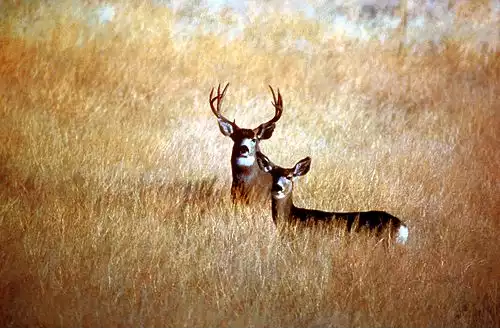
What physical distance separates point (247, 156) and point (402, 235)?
0.62 meters

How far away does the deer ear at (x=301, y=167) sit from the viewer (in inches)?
108

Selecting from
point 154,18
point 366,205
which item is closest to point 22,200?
point 154,18

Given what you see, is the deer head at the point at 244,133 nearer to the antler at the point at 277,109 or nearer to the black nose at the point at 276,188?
the antler at the point at 277,109

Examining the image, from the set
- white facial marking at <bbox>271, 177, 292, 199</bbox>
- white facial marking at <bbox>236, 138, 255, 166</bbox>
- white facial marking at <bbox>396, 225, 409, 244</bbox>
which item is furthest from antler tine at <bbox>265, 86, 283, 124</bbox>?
white facial marking at <bbox>396, 225, 409, 244</bbox>

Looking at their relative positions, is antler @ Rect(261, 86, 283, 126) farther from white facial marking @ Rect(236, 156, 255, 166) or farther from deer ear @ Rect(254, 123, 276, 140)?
white facial marking @ Rect(236, 156, 255, 166)

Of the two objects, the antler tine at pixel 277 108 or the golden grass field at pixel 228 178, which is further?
the antler tine at pixel 277 108

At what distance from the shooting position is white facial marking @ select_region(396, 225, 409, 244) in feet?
8.87

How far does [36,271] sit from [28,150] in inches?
17.3

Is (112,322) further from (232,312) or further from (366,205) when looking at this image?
(366,205)

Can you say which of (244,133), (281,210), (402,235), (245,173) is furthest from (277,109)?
(402,235)

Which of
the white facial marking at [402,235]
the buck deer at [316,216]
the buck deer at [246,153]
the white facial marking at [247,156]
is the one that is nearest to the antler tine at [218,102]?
the buck deer at [246,153]

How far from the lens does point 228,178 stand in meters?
2.76

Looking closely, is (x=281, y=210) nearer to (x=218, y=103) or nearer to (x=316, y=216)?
(x=316, y=216)

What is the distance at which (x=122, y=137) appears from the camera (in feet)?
9.12
